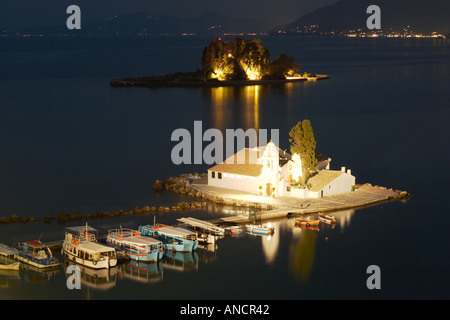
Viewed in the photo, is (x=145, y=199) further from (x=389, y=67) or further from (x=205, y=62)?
(x=389, y=67)

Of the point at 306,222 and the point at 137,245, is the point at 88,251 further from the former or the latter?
the point at 306,222

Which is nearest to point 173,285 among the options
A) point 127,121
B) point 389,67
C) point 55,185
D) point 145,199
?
point 145,199

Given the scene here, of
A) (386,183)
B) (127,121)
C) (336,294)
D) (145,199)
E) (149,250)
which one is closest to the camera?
(336,294)

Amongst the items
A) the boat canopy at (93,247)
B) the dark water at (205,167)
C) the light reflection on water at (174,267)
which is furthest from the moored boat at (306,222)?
the boat canopy at (93,247)

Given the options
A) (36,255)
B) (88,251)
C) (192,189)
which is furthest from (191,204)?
(36,255)

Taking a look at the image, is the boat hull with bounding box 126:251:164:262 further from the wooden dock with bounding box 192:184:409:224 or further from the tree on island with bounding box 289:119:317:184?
the tree on island with bounding box 289:119:317:184

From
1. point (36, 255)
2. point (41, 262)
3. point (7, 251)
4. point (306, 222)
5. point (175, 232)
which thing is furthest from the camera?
point (306, 222)
